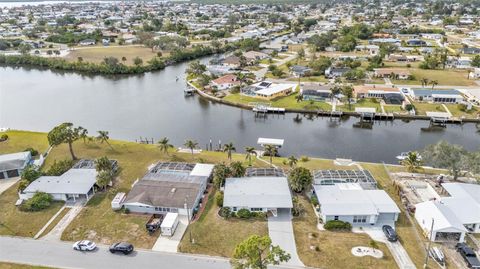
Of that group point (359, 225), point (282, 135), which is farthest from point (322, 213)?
point (282, 135)

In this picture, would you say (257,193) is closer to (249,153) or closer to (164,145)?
(249,153)

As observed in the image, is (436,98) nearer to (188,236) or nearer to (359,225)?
(359,225)

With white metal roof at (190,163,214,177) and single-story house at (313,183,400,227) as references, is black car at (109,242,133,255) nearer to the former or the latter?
white metal roof at (190,163,214,177)

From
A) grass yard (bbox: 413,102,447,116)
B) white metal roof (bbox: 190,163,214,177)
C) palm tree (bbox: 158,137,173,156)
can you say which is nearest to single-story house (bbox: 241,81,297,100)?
grass yard (bbox: 413,102,447,116)

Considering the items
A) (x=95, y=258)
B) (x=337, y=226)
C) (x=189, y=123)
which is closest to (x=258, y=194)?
(x=337, y=226)

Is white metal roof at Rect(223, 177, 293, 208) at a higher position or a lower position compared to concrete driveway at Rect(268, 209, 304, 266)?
higher

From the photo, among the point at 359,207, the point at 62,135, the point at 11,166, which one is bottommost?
the point at 11,166
